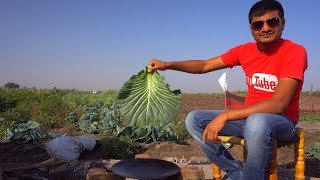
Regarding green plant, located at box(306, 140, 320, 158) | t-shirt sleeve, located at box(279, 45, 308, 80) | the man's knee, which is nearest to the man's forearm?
t-shirt sleeve, located at box(279, 45, 308, 80)

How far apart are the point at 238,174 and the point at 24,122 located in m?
5.99

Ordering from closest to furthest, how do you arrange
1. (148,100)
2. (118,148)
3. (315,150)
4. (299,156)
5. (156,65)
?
1. (299,156)
2. (156,65)
3. (148,100)
4. (118,148)
5. (315,150)

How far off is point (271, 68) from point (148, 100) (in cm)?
133

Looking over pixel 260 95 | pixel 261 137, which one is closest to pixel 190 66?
pixel 260 95

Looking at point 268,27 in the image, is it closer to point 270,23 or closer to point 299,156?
point 270,23

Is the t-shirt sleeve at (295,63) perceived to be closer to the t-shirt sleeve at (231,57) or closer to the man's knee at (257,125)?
the man's knee at (257,125)

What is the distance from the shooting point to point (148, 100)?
3721mm

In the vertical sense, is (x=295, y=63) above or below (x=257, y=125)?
above

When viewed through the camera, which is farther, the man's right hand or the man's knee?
the man's right hand

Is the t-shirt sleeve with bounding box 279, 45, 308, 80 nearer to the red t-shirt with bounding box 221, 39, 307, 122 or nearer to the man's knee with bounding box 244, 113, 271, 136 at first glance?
the red t-shirt with bounding box 221, 39, 307, 122

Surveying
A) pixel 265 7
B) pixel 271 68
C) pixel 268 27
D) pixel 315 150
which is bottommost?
pixel 315 150

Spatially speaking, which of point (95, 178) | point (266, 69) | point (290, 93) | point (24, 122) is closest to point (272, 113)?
point (290, 93)

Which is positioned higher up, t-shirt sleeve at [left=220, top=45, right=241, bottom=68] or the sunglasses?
the sunglasses

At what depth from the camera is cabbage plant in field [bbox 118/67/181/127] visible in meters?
3.64
